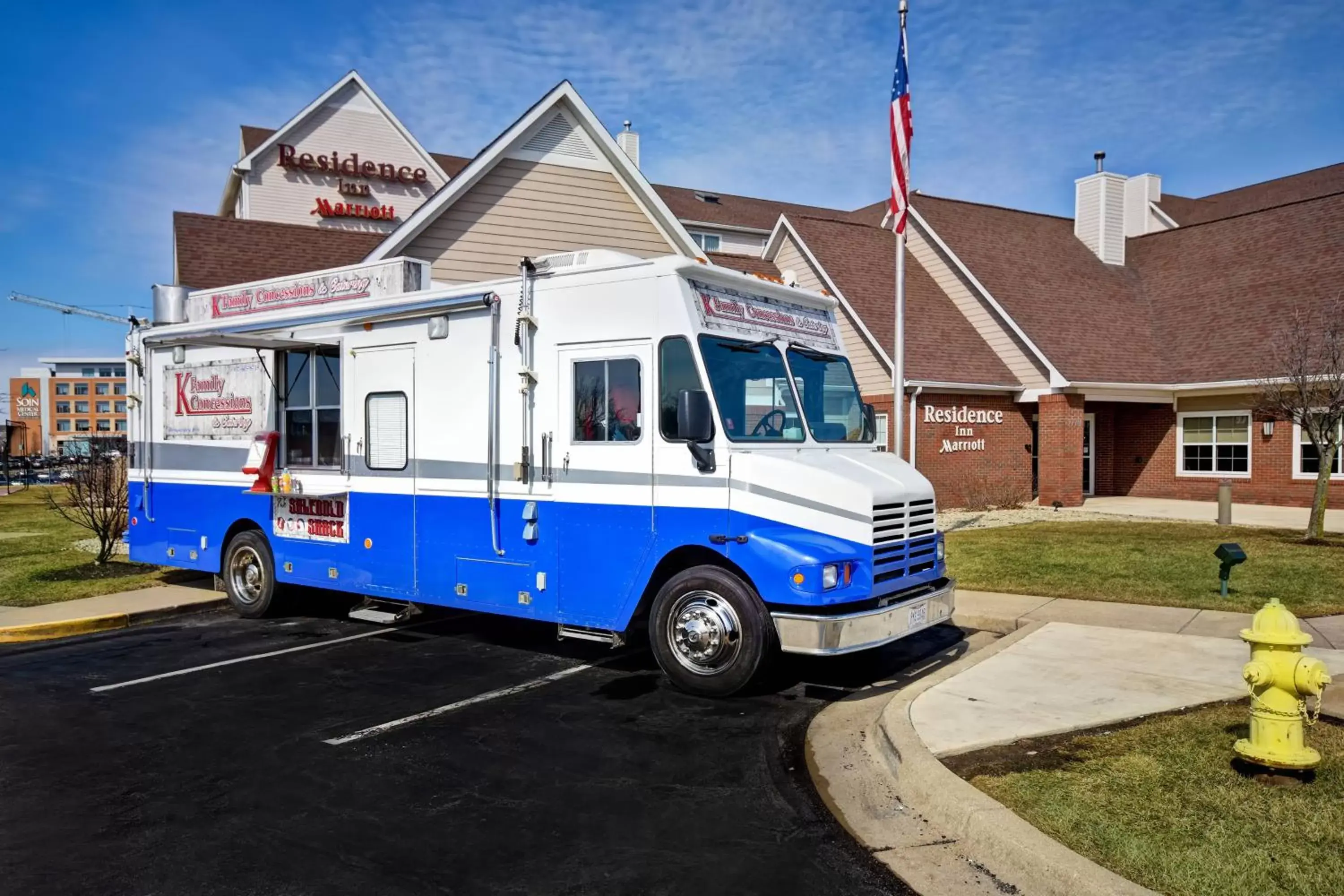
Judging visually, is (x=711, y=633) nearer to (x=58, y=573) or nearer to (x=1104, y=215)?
(x=58, y=573)

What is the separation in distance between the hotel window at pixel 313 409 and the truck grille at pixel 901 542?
5.10 m

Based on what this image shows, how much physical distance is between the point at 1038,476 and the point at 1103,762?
1825cm

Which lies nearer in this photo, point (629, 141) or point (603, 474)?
point (603, 474)

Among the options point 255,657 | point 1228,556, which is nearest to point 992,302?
point 1228,556

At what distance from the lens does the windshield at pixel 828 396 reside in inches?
309

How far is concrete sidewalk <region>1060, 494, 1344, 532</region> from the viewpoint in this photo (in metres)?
18.0

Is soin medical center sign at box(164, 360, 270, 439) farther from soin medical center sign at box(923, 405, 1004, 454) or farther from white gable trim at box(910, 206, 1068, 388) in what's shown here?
white gable trim at box(910, 206, 1068, 388)

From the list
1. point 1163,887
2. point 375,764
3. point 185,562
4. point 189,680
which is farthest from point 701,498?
point 185,562

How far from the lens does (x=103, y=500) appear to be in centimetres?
1396

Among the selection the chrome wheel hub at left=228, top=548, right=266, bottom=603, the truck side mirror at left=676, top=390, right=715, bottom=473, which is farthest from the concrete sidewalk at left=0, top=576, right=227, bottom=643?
the truck side mirror at left=676, top=390, right=715, bottom=473

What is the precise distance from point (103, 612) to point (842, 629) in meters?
8.11

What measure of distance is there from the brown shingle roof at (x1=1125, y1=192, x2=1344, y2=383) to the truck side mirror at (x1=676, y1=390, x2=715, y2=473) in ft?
56.8

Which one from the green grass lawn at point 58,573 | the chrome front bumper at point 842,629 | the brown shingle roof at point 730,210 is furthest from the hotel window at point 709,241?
the chrome front bumper at point 842,629

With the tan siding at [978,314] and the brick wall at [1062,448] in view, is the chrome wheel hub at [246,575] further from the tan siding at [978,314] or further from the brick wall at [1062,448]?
the tan siding at [978,314]
